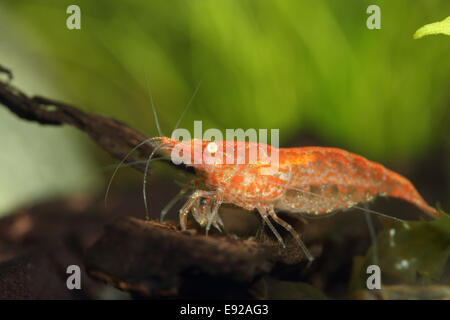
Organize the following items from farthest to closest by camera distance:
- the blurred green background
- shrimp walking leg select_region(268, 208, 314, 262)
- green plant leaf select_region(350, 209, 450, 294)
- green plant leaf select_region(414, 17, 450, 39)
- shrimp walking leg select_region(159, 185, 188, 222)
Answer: the blurred green background, shrimp walking leg select_region(159, 185, 188, 222), green plant leaf select_region(350, 209, 450, 294), shrimp walking leg select_region(268, 208, 314, 262), green plant leaf select_region(414, 17, 450, 39)

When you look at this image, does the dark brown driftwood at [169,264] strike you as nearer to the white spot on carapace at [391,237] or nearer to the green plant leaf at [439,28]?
the white spot on carapace at [391,237]

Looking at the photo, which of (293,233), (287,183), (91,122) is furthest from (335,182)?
(91,122)

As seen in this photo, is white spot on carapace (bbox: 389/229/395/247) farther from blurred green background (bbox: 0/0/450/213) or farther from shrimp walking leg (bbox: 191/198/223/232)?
shrimp walking leg (bbox: 191/198/223/232)

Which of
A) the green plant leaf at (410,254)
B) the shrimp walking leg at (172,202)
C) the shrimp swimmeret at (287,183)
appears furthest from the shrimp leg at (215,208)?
the green plant leaf at (410,254)

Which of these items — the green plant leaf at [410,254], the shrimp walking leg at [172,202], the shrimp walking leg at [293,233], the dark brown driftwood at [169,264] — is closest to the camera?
the dark brown driftwood at [169,264]

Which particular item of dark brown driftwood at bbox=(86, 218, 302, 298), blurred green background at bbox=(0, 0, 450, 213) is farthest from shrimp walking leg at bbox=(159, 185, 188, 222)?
blurred green background at bbox=(0, 0, 450, 213)

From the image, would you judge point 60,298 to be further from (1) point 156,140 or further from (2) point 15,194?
(2) point 15,194

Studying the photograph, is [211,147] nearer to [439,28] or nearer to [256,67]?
[256,67]

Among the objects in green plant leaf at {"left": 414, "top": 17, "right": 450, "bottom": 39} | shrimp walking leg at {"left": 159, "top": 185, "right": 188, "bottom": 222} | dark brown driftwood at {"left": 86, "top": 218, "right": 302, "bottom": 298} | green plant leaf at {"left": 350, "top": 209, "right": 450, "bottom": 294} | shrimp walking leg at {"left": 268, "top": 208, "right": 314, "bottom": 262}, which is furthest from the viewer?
shrimp walking leg at {"left": 159, "top": 185, "right": 188, "bottom": 222}
